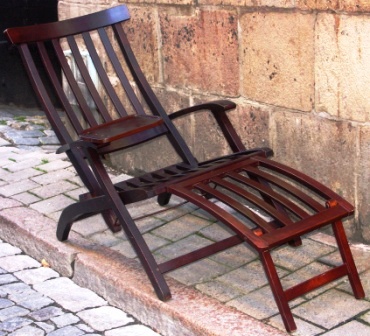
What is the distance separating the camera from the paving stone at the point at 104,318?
13.4ft

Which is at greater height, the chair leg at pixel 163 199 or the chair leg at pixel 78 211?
the chair leg at pixel 78 211

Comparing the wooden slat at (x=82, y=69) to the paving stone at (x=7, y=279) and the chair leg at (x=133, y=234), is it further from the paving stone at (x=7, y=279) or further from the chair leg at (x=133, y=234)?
the paving stone at (x=7, y=279)

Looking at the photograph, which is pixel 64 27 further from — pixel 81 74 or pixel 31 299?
pixel 31 299

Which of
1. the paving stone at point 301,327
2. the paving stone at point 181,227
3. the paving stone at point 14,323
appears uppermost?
the paving stone at point 181,227

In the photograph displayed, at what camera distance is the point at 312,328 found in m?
3.71

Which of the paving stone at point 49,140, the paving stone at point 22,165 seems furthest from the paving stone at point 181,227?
the paving stone at point 49,140

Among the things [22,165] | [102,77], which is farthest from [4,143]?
[102,77]

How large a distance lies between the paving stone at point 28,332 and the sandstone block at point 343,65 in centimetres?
177

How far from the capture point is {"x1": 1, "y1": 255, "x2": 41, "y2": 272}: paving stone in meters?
4.78

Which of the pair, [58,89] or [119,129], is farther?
[58,89]

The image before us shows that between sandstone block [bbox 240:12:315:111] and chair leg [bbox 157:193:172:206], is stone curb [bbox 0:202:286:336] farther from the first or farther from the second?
sandstone block [bbox 240:12:315:111]

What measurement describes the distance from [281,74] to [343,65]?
42 cm

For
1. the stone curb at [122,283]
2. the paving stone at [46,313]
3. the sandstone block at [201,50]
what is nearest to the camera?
the stone curb at [122,283]

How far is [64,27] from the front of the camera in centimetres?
467
